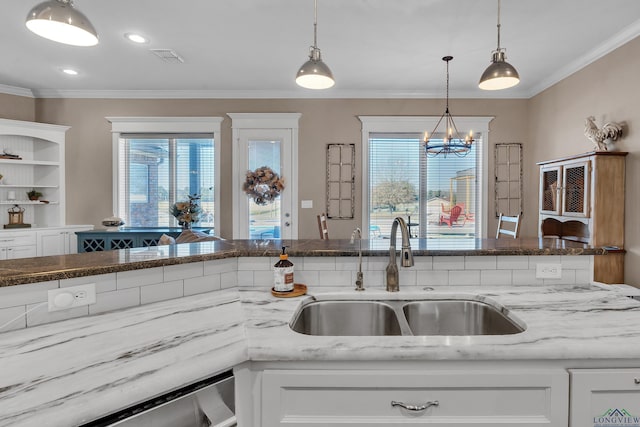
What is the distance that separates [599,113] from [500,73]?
2085 mm

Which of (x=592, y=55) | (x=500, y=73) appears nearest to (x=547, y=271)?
(x=500, y=73)

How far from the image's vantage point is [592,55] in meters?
3.27

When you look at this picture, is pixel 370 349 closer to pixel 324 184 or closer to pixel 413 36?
pixel 413 36

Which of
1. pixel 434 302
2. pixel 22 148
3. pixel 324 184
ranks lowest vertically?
pixel 434 302

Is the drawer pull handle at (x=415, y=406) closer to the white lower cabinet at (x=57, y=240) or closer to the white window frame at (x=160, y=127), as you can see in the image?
the white window frame at (x=160, y=127)

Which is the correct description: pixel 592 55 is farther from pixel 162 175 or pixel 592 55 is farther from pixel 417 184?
pixel 162 175

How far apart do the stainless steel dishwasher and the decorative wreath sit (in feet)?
11.8

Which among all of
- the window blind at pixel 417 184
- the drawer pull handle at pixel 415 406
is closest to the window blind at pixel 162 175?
the window blind at pixel 417 184

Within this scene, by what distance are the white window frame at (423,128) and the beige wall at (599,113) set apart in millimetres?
566

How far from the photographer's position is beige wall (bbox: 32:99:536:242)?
447 centimetres

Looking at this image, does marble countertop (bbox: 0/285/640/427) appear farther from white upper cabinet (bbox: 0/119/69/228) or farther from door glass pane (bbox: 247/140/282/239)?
white upper cabinet (bbox: 0/119/69/228)

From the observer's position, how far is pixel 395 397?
35.4 inches

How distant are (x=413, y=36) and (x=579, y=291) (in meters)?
2.49

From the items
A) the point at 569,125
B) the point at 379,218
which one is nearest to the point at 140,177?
the point at 379,218
